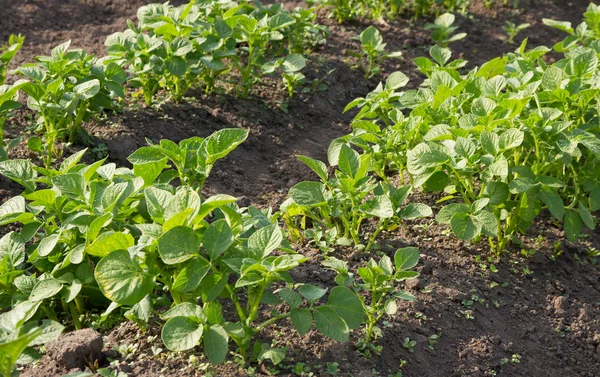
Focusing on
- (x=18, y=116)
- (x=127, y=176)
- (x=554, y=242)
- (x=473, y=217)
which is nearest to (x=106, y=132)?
(x=18, y=116)

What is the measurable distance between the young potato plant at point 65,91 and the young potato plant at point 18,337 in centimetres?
133

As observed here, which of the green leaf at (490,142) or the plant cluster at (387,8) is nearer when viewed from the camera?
the green leaf at (490,142)

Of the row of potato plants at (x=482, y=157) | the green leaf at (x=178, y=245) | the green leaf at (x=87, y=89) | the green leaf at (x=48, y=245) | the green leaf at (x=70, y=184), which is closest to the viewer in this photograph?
the green leaf at (x=178, y=245)

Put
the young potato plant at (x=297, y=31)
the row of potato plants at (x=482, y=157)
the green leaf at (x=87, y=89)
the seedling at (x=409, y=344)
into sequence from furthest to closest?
the young potato plant at (x=297, y=31) → the green leaf at (x=87, y=89) → the row of potato plants at (x=482, y=157) → the seedling at (x=409, y=344)

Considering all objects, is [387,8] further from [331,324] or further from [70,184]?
[331,324]

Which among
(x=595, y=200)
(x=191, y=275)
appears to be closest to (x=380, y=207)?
(x=191, y=275)

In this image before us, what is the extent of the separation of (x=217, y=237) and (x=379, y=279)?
0.58m

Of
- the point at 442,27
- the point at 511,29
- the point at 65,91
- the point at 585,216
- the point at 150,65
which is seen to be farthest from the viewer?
the point at 511,29

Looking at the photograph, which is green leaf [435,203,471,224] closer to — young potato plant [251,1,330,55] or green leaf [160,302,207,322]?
green leaf [160,302,207,322]

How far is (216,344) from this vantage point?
2312 millimetres

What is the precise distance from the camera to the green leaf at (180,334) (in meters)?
2.29

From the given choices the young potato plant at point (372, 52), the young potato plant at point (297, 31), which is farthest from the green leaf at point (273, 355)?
the young potato plant at point (372, 52)

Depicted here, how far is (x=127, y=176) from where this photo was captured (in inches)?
108

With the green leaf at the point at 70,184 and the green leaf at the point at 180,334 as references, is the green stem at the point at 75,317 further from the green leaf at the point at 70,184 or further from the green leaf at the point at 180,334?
the green leaf at the point at 180,334
